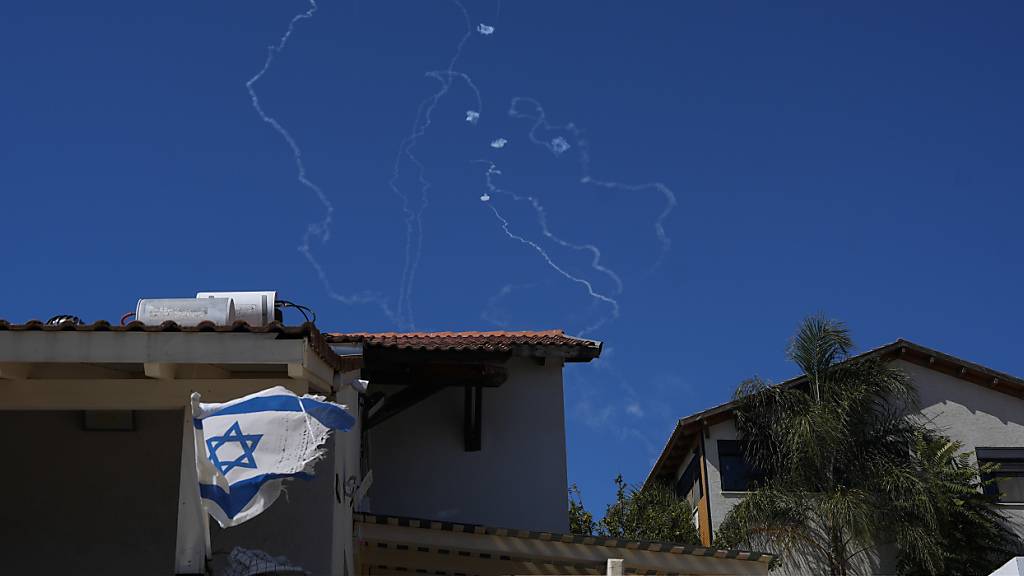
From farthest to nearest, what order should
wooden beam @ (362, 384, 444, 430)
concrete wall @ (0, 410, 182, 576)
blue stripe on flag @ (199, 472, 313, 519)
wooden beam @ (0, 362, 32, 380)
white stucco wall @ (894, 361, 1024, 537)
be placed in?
white stucco wall @ (894, 361, 1024, 537)
wooden beam @ (362, 384, 444, 430)
concrete wall @ (0, 410, 182, 576)
wooden beam @ (0, 362, 32, 380)
blue stripe on flag @ (199, 472, 313, 519)

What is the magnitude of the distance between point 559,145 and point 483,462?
8.93 m

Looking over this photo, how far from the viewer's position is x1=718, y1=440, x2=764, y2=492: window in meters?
20.0

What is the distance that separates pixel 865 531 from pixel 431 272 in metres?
8.49

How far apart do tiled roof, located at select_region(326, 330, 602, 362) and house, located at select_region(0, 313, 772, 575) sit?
0.14 feet

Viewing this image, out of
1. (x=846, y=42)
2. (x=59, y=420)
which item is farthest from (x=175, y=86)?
(x=846, y=42)

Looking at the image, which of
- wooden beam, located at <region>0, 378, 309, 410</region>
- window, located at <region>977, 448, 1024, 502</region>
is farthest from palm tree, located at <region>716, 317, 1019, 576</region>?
wooden beam, located at <region>0, 378, 309, 410</region>

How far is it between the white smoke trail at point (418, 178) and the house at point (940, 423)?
6.23 metres

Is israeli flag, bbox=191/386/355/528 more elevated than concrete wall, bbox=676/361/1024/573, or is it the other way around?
concrete wall, bbox=676/361/1024/573

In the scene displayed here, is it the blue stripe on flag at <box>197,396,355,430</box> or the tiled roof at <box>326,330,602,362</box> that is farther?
the tiled roof at <box>326,330,602,362</box>

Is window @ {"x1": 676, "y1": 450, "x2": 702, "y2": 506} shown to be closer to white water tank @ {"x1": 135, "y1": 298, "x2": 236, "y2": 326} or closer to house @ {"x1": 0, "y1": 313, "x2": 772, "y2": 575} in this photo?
house @ {"x1": 0, "y1": 313, "x2": 772, "y2": 575}

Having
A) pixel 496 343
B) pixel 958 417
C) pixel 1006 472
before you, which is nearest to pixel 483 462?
pixel 496 343

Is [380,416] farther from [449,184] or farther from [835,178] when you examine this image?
[835,178]

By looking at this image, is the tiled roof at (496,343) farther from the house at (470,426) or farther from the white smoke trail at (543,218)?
the white smoke trail at (543,218)

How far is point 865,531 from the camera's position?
17.9m
